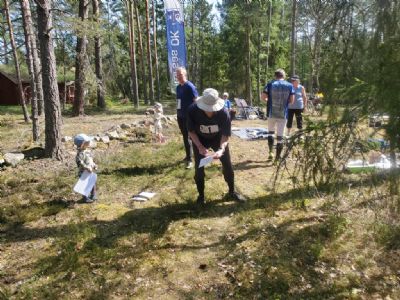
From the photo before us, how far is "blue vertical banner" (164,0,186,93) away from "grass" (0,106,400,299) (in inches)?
360

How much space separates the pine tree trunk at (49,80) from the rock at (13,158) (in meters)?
0.61

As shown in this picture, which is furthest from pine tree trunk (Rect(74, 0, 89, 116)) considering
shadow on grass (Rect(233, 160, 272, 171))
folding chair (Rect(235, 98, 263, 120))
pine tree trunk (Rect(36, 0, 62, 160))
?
shadow on grass (Rect(233, 160, 272, 171))

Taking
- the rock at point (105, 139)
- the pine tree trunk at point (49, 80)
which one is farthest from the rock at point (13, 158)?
the rock at point (105, 139)

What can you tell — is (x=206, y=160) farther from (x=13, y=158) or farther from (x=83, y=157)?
(x=13, y=158)

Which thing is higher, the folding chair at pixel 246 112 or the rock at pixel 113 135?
the folding chair at pixel 246 112

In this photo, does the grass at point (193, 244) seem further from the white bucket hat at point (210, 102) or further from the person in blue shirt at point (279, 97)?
the white bucket hat at point (210, 102)

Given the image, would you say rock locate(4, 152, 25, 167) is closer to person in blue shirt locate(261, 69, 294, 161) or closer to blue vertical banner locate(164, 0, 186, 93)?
person in blue shirt locate(261, 69, 294, 161)

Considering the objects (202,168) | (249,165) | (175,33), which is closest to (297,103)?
(249,165)

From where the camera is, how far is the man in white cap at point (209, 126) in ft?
16.0

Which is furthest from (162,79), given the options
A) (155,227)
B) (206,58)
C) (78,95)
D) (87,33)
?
(155,227)

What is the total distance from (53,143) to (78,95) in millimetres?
9157

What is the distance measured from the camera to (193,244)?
4484mm

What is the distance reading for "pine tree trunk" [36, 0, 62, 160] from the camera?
7.27m

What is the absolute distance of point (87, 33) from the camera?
8.06 m
